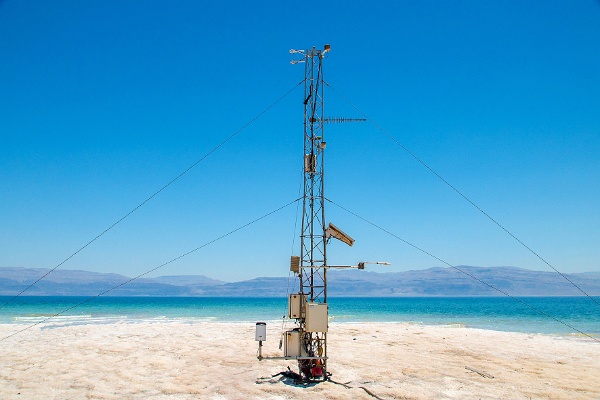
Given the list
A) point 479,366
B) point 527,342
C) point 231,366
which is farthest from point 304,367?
point 527,342

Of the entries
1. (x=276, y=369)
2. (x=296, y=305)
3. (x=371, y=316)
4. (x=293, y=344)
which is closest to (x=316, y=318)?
(x=296, y=305)

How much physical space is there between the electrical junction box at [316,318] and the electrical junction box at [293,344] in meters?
0.60

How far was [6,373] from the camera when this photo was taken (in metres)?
15.2

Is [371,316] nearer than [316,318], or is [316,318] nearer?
[316,318]

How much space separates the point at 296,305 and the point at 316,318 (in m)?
1.06

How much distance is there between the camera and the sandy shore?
12875 mm

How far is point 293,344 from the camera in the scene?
46.0 ft

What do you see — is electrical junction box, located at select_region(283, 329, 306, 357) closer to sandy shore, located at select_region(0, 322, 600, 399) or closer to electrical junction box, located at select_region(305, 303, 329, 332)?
electrical junction box, located at select_region(305, 303, 329, 332)

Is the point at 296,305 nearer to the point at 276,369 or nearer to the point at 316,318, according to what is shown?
the point at 316,318

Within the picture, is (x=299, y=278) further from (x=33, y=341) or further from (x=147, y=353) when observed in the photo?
(x=33, y=341)

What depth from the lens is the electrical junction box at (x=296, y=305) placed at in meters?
14.4

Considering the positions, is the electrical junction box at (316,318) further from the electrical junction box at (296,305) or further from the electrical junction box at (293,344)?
the electrical junction box at (296,305)

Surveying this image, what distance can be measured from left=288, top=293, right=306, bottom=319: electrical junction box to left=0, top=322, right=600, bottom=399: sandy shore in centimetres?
207

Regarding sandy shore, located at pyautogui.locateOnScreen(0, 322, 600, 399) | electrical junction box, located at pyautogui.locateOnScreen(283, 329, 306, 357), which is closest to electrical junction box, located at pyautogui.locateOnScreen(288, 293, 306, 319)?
electrical junction box, located at pyautogui.locateOnScreen(283, 329, 306, 357)
